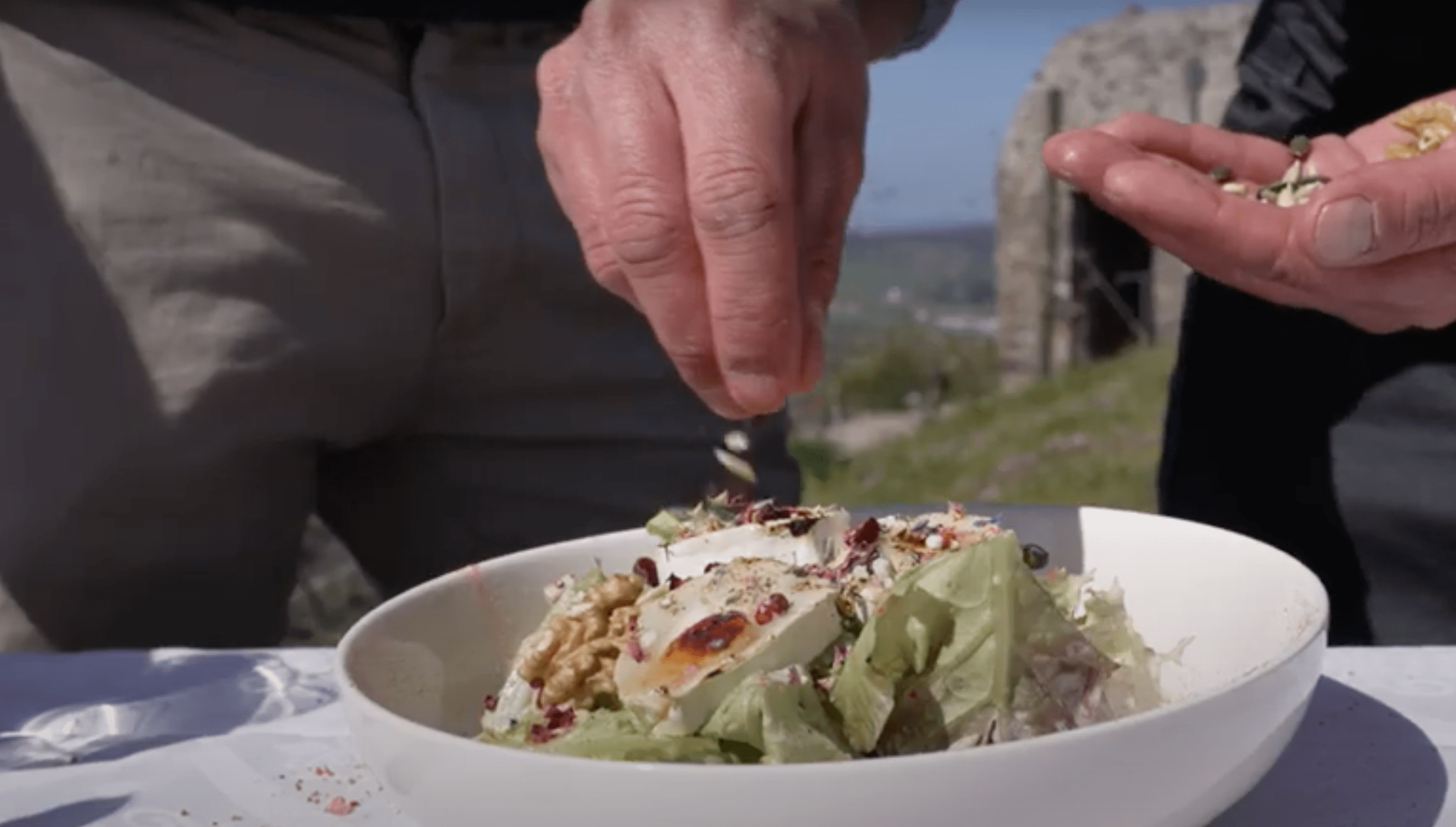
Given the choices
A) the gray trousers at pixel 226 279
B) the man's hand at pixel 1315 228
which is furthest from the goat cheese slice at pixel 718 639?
the gray trousers at pixel 226 279

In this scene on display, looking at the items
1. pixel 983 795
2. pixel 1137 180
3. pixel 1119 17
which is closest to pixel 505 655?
pixel 983 795

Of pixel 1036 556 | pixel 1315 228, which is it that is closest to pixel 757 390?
pixel 1036 556

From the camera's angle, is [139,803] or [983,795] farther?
[139,803]

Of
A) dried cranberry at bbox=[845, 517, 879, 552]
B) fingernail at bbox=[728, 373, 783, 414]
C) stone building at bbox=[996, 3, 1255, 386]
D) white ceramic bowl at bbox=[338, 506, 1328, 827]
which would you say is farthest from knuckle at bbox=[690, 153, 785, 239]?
stone building at bbox=[996, 3, 1255, 386]

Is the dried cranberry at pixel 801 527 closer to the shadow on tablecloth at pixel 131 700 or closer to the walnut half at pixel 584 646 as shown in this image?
the walnut half at pixel 584 646

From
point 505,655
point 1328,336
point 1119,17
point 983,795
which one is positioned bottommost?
point 1119,17

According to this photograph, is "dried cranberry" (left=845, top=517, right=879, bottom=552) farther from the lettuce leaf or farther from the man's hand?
the man's hand

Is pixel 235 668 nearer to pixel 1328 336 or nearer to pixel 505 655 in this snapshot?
pixel 505 655

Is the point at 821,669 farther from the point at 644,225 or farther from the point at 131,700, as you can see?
the point at 131,700
